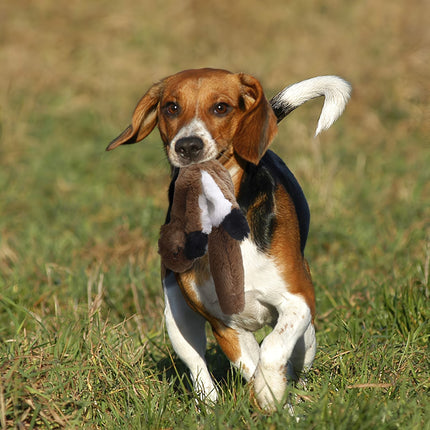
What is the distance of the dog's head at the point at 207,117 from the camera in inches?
143

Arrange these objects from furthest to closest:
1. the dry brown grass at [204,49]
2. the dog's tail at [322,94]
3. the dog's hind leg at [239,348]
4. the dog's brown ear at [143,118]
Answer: the dry brown grass at [204,49], the dog's brown ear at [143,118], the dog's tail at [322,94], the dog's hind leg at [239,348]

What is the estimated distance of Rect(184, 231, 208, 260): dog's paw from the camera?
3506mm

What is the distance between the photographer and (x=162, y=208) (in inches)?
305

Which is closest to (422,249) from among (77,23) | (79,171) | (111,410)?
(111,410)

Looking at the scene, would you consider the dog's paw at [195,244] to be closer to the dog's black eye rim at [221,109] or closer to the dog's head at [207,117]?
the dog's head at [207,117]

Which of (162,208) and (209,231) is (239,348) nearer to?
(209,231)

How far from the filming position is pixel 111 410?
3.65 meters

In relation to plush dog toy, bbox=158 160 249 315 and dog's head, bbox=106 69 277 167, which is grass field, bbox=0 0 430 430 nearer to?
dog's head, bbox=106 69 277 167

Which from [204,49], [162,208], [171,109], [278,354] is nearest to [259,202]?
[171,109]

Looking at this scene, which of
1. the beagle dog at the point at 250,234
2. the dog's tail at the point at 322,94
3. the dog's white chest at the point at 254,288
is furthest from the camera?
the dog's tail at the point at 322,94

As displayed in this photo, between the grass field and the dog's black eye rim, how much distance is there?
63 cm

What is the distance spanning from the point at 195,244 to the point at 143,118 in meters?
1.05

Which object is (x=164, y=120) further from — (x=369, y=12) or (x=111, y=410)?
(x=369, y=12)

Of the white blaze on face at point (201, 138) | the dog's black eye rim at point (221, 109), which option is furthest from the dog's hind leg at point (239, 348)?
the dog's black eye rim at point (221, 109)
